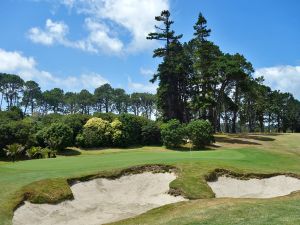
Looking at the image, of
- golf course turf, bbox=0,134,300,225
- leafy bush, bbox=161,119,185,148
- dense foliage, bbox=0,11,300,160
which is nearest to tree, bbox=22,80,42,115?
dense foliage, bbox=0,11,300,160

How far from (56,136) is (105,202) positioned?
42.0 m

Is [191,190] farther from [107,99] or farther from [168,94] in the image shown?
[107,99]

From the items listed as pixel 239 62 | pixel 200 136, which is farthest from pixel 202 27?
pixel 200 136

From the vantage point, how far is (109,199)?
2466 centimetres

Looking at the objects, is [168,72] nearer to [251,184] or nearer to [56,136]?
[56,136]

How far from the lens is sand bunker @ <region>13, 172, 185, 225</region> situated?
20.5 m

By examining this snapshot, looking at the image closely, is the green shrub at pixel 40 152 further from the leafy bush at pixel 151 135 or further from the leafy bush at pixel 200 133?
the leafy bush at pixel 200 133

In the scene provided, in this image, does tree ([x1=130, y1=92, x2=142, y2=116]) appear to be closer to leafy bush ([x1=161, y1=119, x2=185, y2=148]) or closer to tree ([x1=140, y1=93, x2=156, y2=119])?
tree ([x1=140, y1=93, x2=156, y2=119])

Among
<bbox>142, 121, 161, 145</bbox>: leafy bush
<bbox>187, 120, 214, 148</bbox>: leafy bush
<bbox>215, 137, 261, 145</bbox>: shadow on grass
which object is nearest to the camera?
<bbox>187, 120, 214, 148</bbox>: leafy bush

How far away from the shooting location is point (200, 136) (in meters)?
59.1

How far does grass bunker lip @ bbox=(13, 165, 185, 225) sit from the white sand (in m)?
3.15

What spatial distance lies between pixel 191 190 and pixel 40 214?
870cm

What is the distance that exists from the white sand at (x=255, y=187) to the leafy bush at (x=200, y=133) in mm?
30005

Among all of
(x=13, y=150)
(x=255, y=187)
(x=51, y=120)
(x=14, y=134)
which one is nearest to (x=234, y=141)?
(x=51, y=120)
